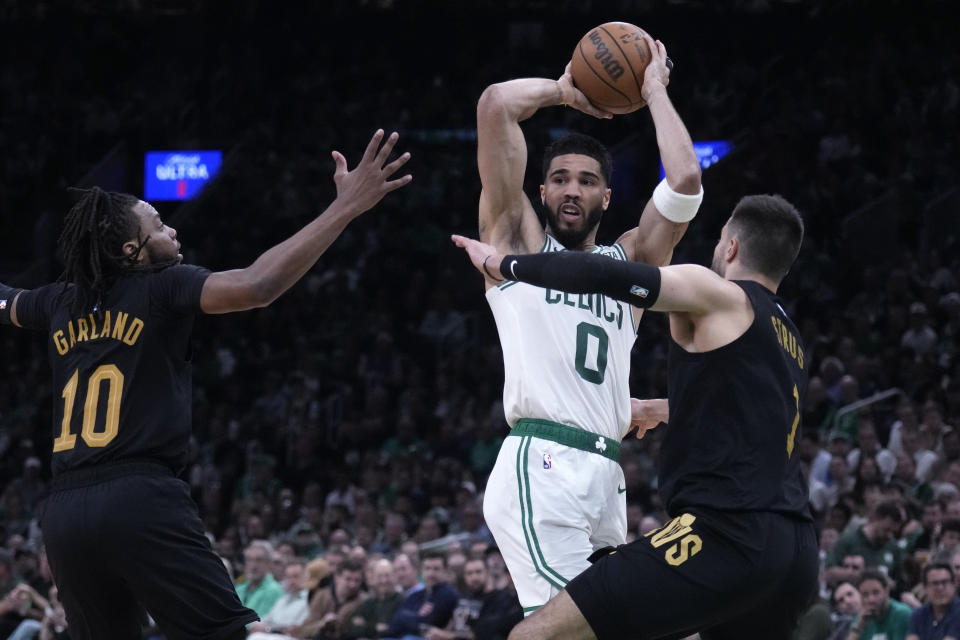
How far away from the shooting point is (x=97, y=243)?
4.74m

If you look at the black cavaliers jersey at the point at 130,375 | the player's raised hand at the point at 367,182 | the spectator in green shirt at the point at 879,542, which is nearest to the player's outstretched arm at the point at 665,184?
the player's raised hand at the point at 367,182

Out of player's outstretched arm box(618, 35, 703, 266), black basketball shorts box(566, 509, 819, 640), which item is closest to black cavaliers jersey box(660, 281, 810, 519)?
black basketball shorts box(566, 509, 819, 640)

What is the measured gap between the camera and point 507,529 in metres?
5.01

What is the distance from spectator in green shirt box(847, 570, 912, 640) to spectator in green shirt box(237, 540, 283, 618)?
5331mm

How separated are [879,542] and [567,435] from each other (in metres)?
5.73

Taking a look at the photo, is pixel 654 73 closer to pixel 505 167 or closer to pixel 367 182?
pixel 505 167

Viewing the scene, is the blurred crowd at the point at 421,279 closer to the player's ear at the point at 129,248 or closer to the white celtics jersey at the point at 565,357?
the white celtics jersey at the point at 565,357

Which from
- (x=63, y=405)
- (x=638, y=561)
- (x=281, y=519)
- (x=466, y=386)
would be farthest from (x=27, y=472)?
(x=638, y=561)

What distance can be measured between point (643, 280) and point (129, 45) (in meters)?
21.0

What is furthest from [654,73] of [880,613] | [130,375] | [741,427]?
[880,613]

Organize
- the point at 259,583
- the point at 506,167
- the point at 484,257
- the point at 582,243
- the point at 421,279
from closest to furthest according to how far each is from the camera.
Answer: the point at 484,257 → the point at 506,167 → the point at 582,243 → the point at 259,583 → the point at 421,279

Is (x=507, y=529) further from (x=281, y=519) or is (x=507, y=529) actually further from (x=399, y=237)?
(x=399, y=237)

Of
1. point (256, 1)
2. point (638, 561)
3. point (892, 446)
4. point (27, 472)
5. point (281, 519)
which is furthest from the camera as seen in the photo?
point (256, 1)

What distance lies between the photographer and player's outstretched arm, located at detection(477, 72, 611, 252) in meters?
5.44
